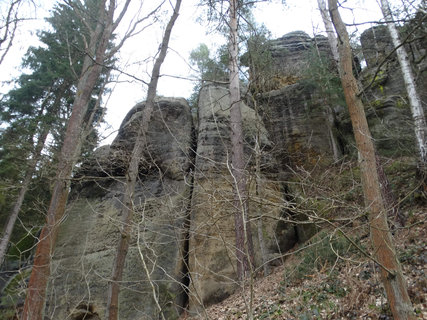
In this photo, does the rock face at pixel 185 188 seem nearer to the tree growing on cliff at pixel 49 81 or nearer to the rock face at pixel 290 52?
the rock face at pixel 290 52

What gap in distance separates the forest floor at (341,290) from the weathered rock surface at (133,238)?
2324mm

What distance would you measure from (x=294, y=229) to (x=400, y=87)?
7.70 meters

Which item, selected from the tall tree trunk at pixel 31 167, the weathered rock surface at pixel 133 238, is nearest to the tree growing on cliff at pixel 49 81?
the tall tree trunk at pixel 31 167

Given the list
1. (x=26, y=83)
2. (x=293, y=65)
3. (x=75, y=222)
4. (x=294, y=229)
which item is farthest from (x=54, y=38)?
(x=294, y=229)

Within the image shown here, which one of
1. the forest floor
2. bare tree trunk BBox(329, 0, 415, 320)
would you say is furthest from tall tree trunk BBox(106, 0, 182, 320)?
bare tree trunk BBox(329, 0, 415, 320)

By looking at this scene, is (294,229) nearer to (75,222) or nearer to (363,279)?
(363,279)

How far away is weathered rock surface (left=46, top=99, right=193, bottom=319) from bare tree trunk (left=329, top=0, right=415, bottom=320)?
12.7 ft

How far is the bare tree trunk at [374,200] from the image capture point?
3424 mm

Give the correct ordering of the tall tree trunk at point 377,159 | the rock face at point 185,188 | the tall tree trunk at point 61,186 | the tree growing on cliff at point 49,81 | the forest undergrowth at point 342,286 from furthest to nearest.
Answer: the tree growing on cliff at point 49,81, the rock face at point 185,188, the tall tree trunk at point 377,159, the tall tree trunk at point 61,186, the forest undergrowth at point 342,286

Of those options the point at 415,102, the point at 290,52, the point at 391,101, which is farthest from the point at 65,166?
the point at 290,52

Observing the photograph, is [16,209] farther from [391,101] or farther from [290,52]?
[290,52]

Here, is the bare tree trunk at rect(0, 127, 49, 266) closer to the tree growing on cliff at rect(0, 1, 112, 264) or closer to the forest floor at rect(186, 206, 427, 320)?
→ the tree growing on cliff at rect(0, 1, 112, 264)

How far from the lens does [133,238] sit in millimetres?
8352

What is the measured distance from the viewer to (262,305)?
602 cm
